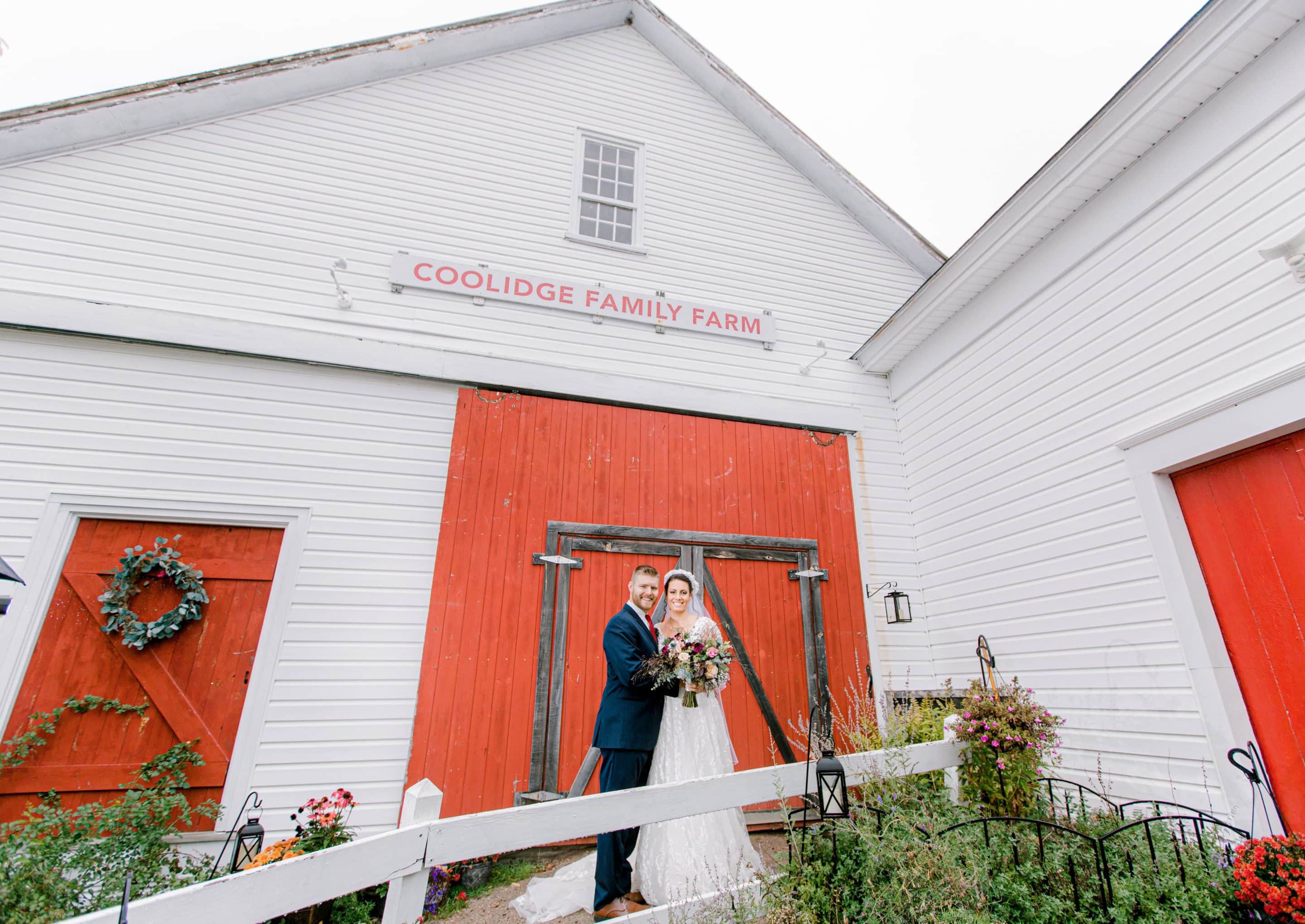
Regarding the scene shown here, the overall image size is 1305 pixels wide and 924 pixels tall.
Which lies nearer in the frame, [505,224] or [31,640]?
[31,640]

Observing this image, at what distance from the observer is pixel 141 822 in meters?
3.92

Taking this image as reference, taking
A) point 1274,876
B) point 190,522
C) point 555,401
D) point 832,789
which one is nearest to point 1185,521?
point 1274,876

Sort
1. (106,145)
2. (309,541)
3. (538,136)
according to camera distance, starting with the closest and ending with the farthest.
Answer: (309,541), (106,145), (538,136)

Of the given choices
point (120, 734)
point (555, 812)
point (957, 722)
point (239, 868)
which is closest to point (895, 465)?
point (957, 722)

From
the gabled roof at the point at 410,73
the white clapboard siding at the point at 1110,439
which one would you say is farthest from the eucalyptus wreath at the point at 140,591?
the white clapboard siding at the point at 1110,439

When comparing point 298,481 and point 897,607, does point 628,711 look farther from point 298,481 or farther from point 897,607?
point 298,481

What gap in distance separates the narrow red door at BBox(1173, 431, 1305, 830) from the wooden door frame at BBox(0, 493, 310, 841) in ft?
22.9

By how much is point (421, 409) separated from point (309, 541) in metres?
1.58

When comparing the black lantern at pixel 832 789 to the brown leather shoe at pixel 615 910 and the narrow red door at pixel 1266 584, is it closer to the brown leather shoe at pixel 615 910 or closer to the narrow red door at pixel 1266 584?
the brown leather shoe at pixel 615 910

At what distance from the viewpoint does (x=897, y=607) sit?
626 cm

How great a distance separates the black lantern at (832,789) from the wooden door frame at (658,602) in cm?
195

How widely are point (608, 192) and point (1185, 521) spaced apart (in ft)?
22.0

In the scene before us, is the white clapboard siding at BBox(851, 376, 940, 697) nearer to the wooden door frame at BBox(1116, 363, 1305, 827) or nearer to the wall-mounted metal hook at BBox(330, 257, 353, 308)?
the wooden door frame at BBox(1116, 363, 1305, 827)

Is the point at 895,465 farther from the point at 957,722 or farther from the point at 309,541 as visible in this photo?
the point at 309,541
